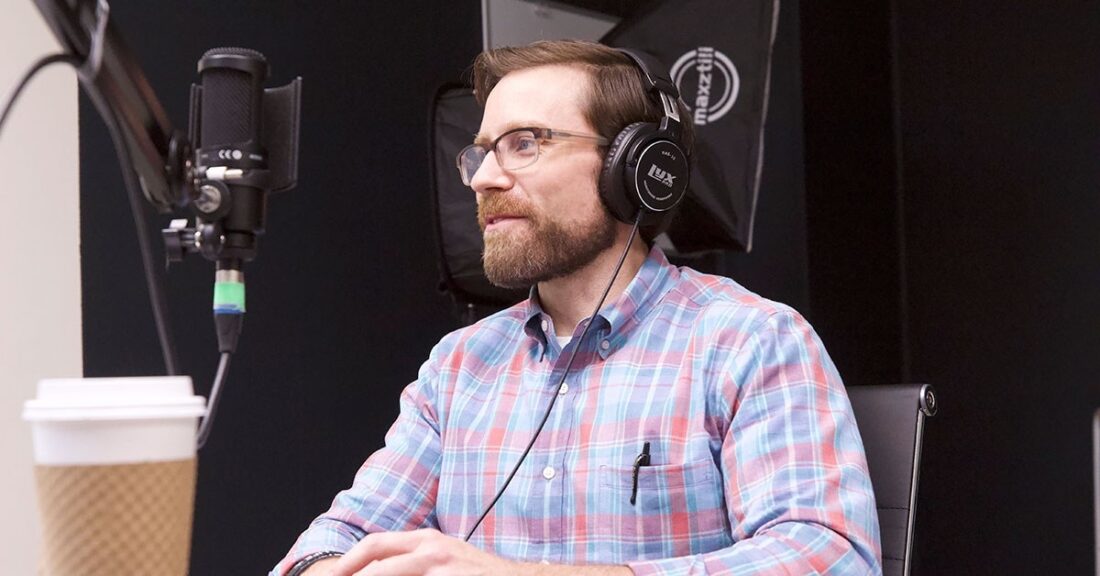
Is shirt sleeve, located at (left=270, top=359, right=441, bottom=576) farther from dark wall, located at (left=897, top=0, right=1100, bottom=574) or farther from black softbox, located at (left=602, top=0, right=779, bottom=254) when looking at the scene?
dark wall, located at (left=897, top=0, right=1100, bottom=574)

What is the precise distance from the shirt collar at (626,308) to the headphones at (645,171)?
89mm

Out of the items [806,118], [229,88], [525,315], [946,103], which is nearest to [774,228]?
[806,118]

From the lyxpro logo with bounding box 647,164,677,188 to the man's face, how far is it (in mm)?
138

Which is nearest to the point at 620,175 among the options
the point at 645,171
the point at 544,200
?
the point at 645,171

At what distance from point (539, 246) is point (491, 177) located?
119mm

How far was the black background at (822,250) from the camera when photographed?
7.22ft

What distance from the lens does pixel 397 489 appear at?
4.92 ft

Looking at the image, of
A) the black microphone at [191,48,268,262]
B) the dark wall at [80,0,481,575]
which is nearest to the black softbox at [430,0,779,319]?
the dark wall at [80,0,481,575]

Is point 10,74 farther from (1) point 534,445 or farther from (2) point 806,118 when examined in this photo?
(2) point 806,118

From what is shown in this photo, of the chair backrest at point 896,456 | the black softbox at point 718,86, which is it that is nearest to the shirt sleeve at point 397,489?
the chair backrest at point 896,456

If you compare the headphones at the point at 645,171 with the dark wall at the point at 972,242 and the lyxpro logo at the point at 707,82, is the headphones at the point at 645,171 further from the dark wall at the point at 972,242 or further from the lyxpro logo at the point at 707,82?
the dark wall at the point at 972,242

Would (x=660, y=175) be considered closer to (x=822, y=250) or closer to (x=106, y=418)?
(x=106, y=418)

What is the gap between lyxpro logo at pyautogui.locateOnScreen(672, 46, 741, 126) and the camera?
2.31 metres

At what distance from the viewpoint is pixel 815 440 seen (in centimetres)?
124
